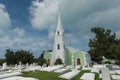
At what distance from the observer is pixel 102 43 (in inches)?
1294

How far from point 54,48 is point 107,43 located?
29.3 metres

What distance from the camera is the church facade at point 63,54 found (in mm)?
59562

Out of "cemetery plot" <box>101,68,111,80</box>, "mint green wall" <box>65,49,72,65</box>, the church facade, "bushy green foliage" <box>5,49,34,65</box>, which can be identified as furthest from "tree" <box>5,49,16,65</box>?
"cemetery plot" <box>101,68,111,80</box>

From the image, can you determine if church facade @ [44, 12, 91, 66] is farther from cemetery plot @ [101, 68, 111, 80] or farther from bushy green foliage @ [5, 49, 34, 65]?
cemetery plot @ [101, 68, 111, 80]

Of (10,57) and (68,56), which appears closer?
(10,57)

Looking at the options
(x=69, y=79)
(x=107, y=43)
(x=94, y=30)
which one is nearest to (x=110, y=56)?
(x=107, y=43)

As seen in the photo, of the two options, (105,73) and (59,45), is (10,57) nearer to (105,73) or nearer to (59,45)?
(59,45)

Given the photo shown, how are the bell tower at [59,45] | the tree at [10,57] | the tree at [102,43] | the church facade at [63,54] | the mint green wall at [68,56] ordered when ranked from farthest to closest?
the mint green wall at [68,56] → the church facade at [63,54] → the bell tower at [59,45] → the tree at [10,57] → the tree at [102,43]

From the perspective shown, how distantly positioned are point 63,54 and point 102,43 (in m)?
27.2

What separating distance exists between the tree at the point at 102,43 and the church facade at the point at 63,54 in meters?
25.6

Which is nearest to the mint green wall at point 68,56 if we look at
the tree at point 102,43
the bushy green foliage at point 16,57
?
the bushy green foliage at point 16,57

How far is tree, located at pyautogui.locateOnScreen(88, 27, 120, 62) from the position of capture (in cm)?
3247

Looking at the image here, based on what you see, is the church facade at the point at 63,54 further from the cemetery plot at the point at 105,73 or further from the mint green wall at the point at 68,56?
the cemetery plot at the point at 105,73

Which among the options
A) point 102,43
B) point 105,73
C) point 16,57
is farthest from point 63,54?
point 105,73
